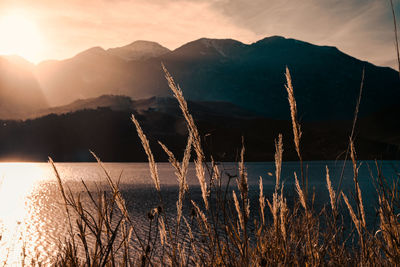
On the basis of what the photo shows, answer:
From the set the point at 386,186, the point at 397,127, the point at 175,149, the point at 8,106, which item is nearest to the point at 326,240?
the point at 386,186

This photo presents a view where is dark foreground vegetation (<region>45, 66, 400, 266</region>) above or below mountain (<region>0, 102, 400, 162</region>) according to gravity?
below

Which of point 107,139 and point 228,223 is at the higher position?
point 107,139

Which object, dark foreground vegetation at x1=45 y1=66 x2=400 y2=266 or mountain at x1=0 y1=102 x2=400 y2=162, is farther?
mountain at x1=0 y1=102 x2=400 y2=162

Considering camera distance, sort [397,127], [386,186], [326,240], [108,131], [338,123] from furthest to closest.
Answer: [338,123] → [397,127] → [108,131] → [326,240] → [386,186]

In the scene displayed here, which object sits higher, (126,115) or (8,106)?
(8,106)

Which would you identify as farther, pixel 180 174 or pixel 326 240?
pixel 326 240

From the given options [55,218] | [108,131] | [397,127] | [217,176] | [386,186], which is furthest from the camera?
[397,127]

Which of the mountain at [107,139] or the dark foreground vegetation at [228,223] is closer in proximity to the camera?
the dark foreground vegetation at [228,223]

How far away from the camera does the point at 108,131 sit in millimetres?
126562

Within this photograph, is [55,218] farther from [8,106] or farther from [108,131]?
[8,106]

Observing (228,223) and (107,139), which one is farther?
(107,139)

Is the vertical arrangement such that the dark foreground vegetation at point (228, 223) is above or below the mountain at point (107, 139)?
below

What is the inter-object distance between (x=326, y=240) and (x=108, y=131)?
423 ft

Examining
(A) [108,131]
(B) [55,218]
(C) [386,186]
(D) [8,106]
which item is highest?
(D) [8,106]
